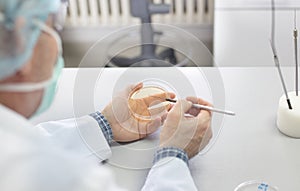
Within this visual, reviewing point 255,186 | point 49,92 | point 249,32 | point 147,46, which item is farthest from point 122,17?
point 49,92

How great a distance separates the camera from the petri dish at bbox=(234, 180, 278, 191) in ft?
3.63

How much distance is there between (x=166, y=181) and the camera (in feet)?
3.48

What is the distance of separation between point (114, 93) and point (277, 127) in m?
0.42

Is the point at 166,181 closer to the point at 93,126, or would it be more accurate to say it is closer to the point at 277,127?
the point at 93,126

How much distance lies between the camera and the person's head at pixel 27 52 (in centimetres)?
73

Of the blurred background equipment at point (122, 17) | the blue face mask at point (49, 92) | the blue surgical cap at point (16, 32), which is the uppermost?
the blue surgical cap at point (16, 32)

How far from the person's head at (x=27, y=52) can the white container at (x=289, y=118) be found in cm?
63

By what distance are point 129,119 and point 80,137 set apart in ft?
0.43

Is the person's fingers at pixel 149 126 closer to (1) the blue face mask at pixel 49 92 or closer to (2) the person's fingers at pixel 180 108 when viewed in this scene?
(2) the person's fingers at pixel 180 108

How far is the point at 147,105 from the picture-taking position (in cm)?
128

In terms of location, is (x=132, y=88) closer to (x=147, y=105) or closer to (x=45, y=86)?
(x=147, y=105)

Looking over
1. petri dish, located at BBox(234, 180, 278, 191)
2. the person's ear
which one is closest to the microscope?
petri dish, located at BBox(234, 180, 278, 191)

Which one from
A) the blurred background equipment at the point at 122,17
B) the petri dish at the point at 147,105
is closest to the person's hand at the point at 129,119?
the petri dish at the point at 147,105

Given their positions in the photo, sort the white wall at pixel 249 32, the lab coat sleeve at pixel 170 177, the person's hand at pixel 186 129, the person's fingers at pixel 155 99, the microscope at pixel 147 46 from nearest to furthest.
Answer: the lab coat sleeve at pixel 170 177 < the person's hand at pixel 186 129 < the person's fingers at pixel 155 99 < the microscope at pixel 147 46 < the white wall at pixel 249 32
